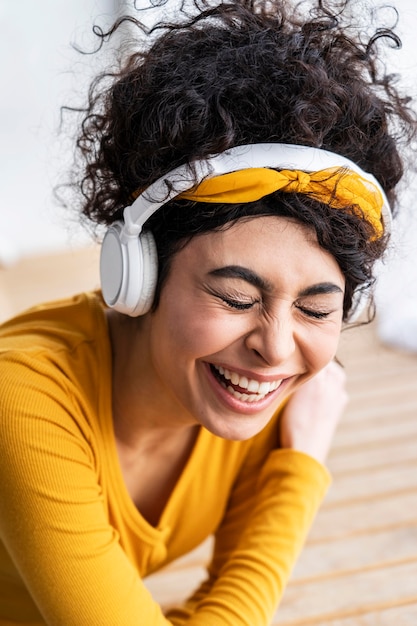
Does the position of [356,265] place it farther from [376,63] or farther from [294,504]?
[294,504]

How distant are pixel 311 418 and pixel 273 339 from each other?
18.0 inches

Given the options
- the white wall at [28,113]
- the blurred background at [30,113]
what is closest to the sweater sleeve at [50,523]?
the blurred background at [30,113]

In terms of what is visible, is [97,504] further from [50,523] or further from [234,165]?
[234,165]

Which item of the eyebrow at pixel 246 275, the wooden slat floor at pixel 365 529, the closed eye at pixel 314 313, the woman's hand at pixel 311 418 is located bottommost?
the wooden slat floor at pixel 365 529

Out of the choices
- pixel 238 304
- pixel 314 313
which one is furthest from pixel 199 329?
pixel 314 313

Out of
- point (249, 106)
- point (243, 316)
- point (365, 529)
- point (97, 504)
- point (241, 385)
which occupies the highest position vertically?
point (249, 106)

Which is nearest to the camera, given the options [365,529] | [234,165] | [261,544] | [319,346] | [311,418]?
[234,165]

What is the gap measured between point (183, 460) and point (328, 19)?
2.67 ft

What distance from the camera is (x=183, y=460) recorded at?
156 centimetres

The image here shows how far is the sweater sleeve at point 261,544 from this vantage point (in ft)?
4.36

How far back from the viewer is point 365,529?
2.06 metres

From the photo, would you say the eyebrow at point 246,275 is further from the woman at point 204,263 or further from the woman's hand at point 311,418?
the woman's hand at point 311,418

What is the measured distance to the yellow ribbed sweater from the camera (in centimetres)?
120

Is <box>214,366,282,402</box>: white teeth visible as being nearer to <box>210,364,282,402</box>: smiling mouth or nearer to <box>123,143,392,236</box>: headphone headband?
<box>210,364,282,402</box>: smiling mouth
